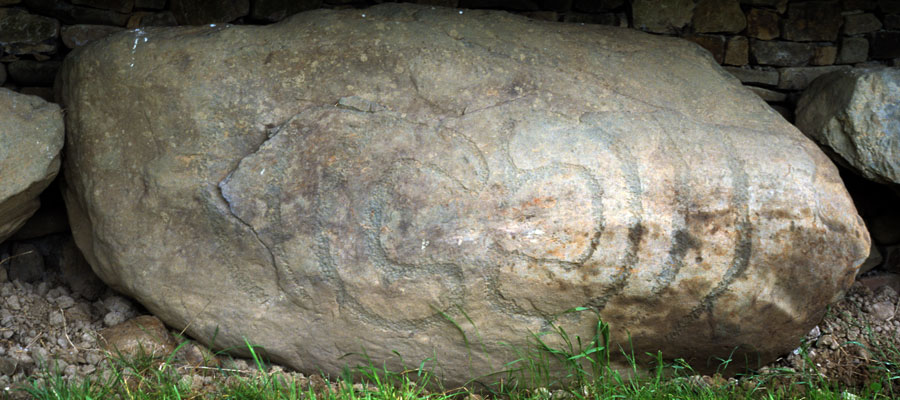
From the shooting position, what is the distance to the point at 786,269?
218 centimetres

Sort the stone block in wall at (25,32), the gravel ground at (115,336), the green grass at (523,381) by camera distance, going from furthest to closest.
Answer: the stone block in wall at (25,32) → the gravel ground at (115,336) → the green grass at (523,381)

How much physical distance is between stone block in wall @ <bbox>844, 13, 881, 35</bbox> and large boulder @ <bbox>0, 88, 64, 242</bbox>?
2.98 meters

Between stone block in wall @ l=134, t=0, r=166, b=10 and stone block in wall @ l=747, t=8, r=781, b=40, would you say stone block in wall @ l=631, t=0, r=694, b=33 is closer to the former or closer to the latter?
stone block in wall @ l=747, t=8, r=781, b=40

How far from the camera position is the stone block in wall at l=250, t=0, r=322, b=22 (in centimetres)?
266

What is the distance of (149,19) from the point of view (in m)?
2.61

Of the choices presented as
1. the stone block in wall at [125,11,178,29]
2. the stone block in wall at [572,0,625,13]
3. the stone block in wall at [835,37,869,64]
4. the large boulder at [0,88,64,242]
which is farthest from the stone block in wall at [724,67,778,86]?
the large boulder at [0,88,64,242]

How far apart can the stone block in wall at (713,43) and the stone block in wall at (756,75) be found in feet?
0.24

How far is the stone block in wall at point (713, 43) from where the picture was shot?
114 inches

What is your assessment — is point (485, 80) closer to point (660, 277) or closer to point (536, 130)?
point (536, 130)

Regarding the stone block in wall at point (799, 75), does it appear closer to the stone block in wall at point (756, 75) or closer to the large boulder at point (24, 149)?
the stone block in wall at point (756, 75)

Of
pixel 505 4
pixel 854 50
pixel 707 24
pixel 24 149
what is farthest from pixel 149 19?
pixel 854 50

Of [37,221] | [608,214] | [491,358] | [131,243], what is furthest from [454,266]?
[37,221]

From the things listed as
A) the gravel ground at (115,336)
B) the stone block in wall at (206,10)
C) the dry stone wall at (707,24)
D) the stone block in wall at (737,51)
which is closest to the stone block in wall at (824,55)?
the dry stone wall at (707,24)

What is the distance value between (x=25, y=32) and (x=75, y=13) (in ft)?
0.58
